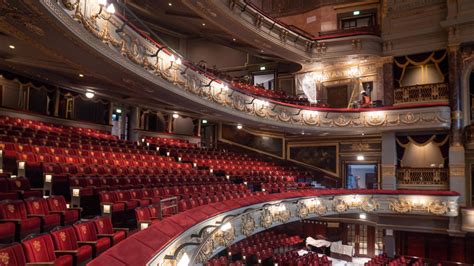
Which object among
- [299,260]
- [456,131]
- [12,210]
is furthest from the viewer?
[456,131]

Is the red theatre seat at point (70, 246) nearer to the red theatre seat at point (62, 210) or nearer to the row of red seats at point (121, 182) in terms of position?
the red theatre seat at point (62, 210)

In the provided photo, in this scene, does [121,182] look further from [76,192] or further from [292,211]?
[292,211]

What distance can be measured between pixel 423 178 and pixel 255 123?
3987 millimetres

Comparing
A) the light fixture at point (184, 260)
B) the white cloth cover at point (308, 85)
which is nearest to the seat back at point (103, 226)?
the light fixture at point (184, 260)

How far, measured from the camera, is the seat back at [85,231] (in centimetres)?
223

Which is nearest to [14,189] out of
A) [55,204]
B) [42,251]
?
[55,204]

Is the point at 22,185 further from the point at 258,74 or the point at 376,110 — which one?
the point at 258,74

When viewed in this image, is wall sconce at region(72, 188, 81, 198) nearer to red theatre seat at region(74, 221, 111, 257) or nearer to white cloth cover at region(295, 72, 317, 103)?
red theatre seat at region(74, 221, 111, 257)

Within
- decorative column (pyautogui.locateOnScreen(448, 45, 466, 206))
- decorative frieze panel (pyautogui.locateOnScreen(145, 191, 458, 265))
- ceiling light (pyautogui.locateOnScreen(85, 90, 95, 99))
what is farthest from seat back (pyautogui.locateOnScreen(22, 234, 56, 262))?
decorative column (pyautogui.locateOnScreen(448, 45, 466, 206))

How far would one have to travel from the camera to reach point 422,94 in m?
8.72

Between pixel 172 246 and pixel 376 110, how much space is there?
7.70m

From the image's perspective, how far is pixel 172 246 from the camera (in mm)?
1974

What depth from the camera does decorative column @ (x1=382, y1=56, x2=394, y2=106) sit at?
30.2 feet

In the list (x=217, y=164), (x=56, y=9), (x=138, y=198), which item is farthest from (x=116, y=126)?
(x=56, y=9)
